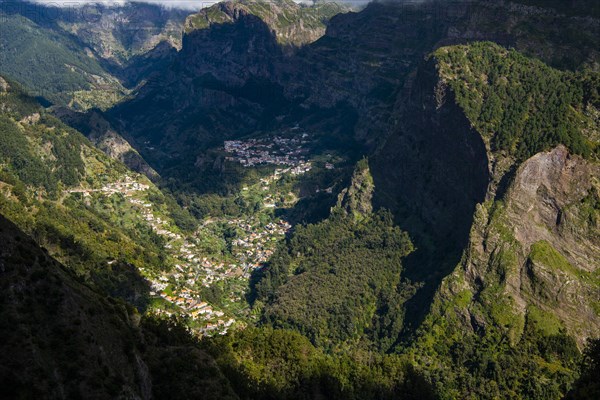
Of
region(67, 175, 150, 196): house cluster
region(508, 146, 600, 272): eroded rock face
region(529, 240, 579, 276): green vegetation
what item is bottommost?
region(529, 240, 579, 276): green vegetation

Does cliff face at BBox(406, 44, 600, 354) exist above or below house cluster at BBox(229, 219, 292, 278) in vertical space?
below

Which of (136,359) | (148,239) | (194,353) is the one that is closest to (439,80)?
(148,239)

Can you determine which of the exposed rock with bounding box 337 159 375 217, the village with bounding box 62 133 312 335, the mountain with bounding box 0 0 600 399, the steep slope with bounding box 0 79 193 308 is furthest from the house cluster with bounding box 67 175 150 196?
the exposed rock with bounding box 337 159 375 217

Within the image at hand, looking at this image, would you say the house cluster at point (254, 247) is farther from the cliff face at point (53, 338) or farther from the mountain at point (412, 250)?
the cliff face at point (53, 338)

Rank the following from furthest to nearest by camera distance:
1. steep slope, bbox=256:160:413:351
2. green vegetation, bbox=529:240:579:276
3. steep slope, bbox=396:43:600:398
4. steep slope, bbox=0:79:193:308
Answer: steep slope, bbox=256:160:413:351 < steep slope, bbox=0:79:193:308 < green vegetation, bbox=529:240:579:276 < steep slope, bbox=396:43:600:398

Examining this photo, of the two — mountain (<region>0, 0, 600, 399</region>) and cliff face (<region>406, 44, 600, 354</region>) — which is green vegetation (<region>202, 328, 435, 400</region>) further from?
cliff face (<region>406, 44, 600, 354</region>)

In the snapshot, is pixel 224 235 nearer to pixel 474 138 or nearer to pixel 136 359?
pixel 474 138

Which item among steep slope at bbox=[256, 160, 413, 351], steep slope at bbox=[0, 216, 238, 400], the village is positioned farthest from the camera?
steep slope at bbox=[256, 160, 413, 351]

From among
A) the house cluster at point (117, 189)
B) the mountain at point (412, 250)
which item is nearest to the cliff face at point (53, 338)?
the mountain at point (412, 250)
